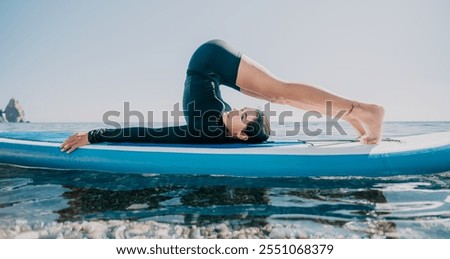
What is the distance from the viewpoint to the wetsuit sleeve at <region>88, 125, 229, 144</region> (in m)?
3.54

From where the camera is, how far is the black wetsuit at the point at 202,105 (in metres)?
3.24

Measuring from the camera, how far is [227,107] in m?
3.63

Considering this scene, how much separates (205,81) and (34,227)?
6.97 ft

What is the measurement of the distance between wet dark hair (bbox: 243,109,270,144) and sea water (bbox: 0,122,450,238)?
0.60 m

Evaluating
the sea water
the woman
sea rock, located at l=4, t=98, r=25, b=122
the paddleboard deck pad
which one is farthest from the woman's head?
sea rock, located at l=4, t=98, r=25, b=122

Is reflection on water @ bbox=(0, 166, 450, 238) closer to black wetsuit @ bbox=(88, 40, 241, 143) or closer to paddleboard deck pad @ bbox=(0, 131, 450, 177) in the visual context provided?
paddleboard deck pad @ bbox=(0, 131, 450, 177)

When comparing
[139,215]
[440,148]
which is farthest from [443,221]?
[139,215]

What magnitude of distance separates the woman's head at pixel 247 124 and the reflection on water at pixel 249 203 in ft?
2.09

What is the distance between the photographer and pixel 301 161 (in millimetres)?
3035

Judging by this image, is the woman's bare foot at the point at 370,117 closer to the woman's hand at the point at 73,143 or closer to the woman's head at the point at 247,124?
the woman's head at the point at 247,124

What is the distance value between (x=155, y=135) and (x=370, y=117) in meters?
2.44

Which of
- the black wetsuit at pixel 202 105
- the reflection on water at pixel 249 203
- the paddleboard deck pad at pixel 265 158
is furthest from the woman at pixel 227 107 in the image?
the reflection on water at pixel 249 203
